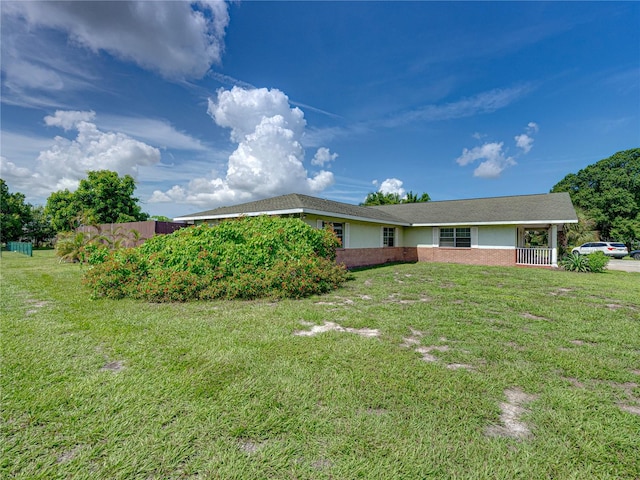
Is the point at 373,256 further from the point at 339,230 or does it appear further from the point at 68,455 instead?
the point at 68,455

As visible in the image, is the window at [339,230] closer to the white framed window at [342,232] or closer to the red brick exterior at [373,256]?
the white framed window at [342,232]

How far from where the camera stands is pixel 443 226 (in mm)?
16719

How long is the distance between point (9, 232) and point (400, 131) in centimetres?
3966

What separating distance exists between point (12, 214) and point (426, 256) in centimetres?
4087

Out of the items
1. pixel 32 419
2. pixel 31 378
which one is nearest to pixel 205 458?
pixel 32 419

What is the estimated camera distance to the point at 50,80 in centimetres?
850

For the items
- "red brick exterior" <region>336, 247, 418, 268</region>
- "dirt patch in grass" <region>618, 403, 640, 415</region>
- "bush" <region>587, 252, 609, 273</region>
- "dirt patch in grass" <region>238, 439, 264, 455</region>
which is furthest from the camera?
"red brick exterior" <region>336, 247, 418, 268</region>

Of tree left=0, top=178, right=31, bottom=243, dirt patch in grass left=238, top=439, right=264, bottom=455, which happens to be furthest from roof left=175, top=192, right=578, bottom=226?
tree left=0, top=178, right=31, bottom=243

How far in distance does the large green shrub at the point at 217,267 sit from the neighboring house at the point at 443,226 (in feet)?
11.9

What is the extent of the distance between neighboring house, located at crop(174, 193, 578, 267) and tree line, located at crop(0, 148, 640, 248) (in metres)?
8.40

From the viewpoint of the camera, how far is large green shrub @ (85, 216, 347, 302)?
658 centimetres

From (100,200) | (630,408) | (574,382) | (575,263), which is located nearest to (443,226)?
(575,263)

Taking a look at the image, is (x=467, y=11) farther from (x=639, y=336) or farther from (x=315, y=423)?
(x=315, y=423)

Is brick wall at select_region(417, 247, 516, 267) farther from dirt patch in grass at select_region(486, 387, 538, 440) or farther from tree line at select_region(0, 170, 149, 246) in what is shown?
tree line at select_region(0, 170, 149, 246)
